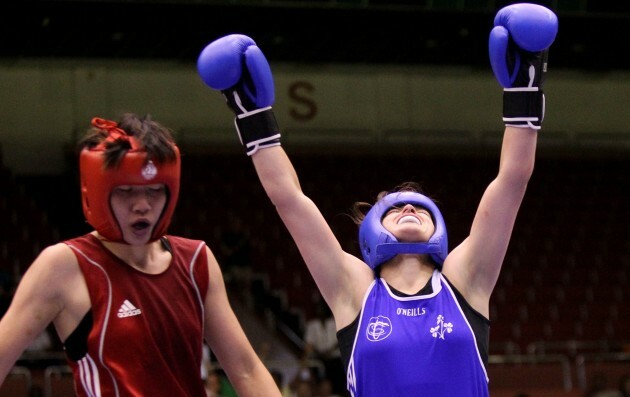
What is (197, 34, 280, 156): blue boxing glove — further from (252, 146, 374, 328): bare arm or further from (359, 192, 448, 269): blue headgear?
(359, 192, 448, 269): blue headgear

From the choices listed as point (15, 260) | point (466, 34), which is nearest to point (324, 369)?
point (15, 260)

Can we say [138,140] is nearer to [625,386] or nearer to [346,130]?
[625,386]

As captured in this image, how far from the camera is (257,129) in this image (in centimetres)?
344

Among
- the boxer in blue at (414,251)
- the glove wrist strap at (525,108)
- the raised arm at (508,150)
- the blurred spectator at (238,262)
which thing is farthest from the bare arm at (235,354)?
the blurred spectator at (238,262)

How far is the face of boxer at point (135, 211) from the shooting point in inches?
117

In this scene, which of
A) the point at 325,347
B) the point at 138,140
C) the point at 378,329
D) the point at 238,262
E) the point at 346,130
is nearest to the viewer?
the point at 138,140

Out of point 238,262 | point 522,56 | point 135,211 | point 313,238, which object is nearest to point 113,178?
point 135,211

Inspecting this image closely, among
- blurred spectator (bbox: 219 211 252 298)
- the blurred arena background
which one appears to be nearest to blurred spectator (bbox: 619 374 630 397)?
the blurred arena background

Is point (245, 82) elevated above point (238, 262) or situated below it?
above

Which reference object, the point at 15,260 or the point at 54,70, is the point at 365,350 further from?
the point at 54,70

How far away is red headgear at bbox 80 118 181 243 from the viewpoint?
2.95 meters

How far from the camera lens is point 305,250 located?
3.52m

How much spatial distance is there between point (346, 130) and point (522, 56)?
1282 cm

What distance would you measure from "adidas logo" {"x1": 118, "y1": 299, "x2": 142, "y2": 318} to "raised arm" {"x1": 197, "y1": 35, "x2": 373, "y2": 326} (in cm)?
70
